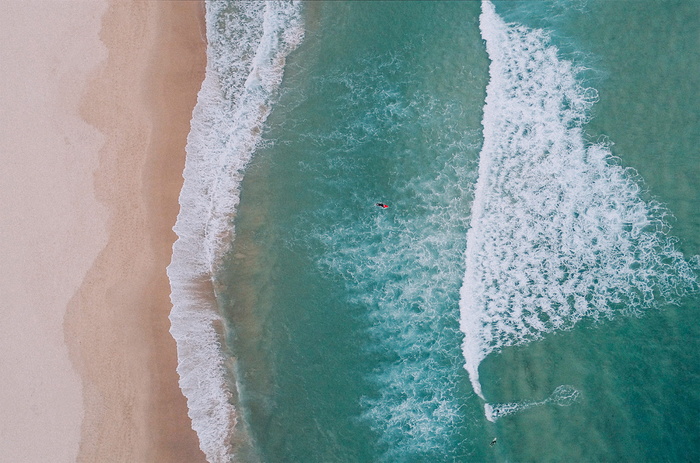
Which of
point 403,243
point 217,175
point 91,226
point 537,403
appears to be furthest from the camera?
point 217,175

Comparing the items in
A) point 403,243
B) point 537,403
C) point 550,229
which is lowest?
point 537,403

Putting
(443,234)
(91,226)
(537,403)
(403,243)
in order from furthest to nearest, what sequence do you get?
(443,234), (403,243), (91,226), (537,403)

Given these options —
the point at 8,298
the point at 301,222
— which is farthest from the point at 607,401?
the point at 8,298

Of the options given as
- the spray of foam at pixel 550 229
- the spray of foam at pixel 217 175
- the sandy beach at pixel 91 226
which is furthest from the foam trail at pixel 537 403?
the sandy beach at pixel 91 226

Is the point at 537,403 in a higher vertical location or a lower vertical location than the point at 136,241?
lower

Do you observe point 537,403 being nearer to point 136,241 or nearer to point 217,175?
point 217,175

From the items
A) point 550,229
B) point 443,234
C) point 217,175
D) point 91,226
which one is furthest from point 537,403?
point 91,226

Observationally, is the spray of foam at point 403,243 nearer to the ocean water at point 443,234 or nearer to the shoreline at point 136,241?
the ocean water at point 443,234

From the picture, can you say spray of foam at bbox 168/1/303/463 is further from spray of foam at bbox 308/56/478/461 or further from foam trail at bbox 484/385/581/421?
foam trail at bbox 484/385/581/421
